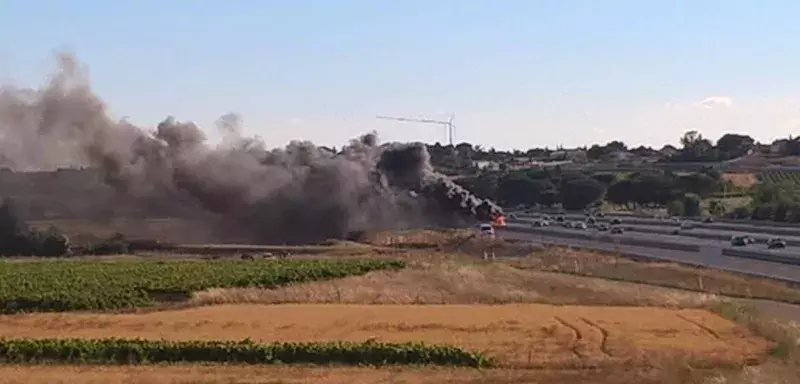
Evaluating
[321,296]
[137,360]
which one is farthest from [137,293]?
[137,360]

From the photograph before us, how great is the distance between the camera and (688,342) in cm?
4259

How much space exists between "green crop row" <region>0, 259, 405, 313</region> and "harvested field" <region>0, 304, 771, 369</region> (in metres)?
2.94

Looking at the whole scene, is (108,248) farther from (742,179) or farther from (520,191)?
(742,179)

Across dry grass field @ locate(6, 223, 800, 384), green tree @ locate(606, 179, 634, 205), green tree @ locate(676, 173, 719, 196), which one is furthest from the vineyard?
dry grass field @ locate(6, 223, 800, 384)

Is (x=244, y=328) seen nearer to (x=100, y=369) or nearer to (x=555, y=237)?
(x=100, y=369)

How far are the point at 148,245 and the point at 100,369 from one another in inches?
2501

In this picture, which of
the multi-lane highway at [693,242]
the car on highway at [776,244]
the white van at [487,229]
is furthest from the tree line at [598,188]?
the car on highway at [776,244]

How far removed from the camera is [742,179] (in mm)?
166750

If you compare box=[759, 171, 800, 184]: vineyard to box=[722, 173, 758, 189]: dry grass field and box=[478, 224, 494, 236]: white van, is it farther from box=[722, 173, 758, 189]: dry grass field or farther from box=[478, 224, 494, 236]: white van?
box=[478, 224, 494, 236]: white van

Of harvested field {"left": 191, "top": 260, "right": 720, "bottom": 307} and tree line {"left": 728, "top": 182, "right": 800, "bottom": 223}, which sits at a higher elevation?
tree line {"left": 728, "top": 182, "right": 800, "bottom": 223}

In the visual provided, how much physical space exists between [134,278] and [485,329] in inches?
1034

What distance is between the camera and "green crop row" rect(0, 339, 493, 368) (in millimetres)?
38500

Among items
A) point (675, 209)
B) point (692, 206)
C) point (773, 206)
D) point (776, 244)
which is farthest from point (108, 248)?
point (675, 209)

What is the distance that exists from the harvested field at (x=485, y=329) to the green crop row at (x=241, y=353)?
234cm
